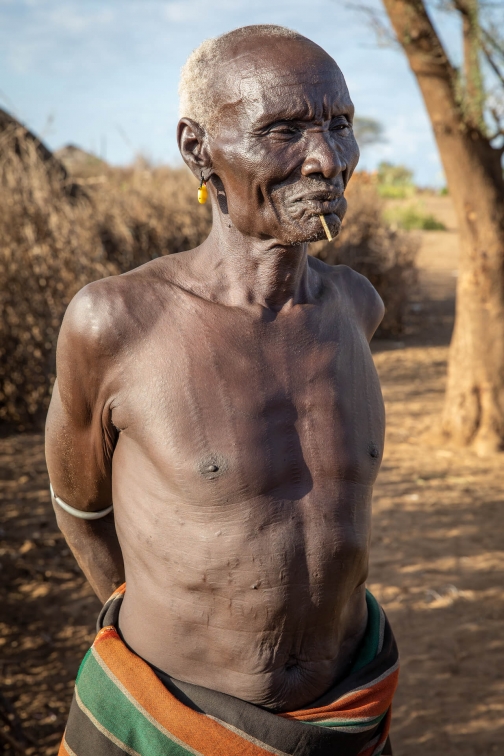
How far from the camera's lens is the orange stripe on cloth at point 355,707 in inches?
59.5

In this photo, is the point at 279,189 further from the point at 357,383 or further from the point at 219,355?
the point at 357,383

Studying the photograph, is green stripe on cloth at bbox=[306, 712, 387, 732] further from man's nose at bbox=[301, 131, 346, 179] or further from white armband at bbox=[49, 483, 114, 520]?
man's nose at bbox=[301, 131, 346, 179]

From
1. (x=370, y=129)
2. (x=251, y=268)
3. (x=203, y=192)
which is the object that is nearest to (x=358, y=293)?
(x=251, y=268)

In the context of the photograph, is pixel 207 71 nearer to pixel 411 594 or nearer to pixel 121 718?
pixel 121 718

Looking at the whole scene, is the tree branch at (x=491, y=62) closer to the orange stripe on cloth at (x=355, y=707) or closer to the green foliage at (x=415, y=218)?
the orange stripe on cloth at (x=355, y=707)

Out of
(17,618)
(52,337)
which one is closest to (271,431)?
(17,618)

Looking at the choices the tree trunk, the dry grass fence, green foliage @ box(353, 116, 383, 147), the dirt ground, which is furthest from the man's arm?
green foliage @ box(353, 116, 383, 147)

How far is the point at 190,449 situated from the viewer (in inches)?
57.2

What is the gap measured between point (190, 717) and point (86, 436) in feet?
1.94

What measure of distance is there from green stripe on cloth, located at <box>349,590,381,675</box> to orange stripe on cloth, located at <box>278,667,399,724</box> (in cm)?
5

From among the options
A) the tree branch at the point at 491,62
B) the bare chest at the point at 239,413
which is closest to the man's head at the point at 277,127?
the bare chest at the point at 239,413

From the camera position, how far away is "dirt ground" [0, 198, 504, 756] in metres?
3.17

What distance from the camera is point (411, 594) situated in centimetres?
414

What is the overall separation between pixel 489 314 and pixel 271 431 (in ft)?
15.1
